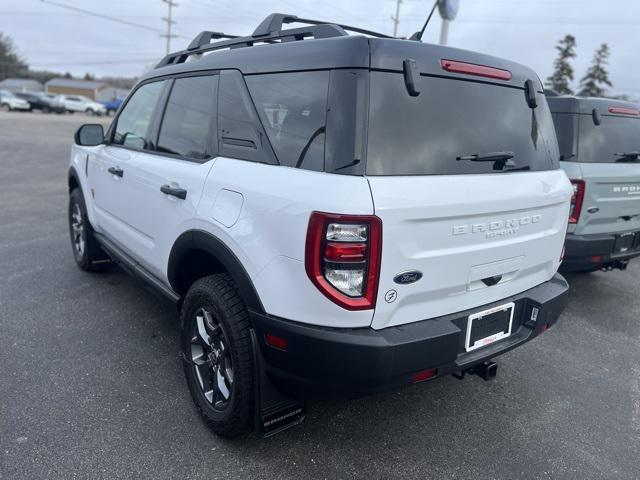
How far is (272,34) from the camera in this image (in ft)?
8.53

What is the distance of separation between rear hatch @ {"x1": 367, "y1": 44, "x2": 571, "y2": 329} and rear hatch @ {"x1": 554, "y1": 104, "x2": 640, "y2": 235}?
6.24 feet

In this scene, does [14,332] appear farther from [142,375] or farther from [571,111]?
[571,111]

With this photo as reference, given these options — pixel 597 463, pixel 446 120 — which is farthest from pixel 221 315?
pixel 597 463

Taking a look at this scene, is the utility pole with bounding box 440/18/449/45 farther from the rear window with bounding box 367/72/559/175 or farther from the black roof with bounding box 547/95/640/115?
the rear window with bounding box 367/72/559/175

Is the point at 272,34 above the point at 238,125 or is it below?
above

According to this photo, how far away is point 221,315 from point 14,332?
2160 millimetres

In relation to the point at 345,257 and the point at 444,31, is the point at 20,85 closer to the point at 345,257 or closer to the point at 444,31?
the point at 444,31

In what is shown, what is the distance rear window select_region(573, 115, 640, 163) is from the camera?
4.41 metres

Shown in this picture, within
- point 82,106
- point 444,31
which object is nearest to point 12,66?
point 82,106

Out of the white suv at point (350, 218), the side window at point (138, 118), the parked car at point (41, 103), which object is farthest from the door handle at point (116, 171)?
the parked car at point (41, 103)

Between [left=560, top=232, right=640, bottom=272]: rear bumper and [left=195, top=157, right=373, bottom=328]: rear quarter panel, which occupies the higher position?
[left=195, top=157, right=373, bottom=328]: rear quarter panel

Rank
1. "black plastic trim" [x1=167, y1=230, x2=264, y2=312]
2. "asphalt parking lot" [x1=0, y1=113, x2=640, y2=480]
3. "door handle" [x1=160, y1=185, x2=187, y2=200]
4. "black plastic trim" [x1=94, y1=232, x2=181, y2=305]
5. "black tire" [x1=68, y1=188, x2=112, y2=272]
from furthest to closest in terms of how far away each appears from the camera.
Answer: "black tire" [x1=68, y1=188, x2=112, y2=272], "black plastic trim" [x1=94, y1=232, x2=181, y2=305], "door handle" [x1=160, y1=185, x2=187, y2=200], "asphalt parking lot" [x1=0, y1=113, x2=640, y2=480], "black plastic trim" [x1=167, y1=230, x2=264, y2=312]

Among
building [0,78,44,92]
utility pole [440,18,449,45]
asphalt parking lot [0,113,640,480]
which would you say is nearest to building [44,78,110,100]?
building [0,78,44,92]

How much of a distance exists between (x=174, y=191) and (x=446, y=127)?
1485 mm
